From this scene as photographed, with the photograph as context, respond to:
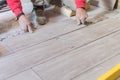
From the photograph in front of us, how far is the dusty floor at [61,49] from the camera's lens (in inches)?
55.7

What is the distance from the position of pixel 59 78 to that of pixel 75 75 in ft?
0.36

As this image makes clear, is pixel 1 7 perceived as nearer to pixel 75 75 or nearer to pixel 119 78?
pixel 75 75

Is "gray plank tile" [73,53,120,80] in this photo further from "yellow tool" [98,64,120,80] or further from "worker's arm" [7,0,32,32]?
"worker's arm" [7,0,32,32]

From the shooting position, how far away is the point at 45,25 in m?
2.03

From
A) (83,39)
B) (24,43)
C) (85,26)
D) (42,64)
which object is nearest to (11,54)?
(24,43)

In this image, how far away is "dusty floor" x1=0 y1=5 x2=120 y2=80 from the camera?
141 cm

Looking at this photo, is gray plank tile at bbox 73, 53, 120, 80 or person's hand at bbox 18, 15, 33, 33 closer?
gray plank tile at bbox 73, 53, 120, 80

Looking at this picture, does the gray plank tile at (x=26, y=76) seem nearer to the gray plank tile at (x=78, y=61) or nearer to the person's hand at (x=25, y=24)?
the gray plank tile at (x=78, y=61)

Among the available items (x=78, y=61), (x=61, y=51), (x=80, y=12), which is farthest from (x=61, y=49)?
(x=80, y=12)

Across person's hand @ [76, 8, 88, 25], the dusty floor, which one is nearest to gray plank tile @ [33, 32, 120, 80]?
the dusty floor

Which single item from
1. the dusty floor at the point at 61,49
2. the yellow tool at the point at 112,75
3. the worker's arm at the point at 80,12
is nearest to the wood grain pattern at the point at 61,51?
the dusty floor at the point at 61,49

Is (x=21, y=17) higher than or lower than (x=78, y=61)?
higher

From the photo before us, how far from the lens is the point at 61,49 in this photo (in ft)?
5.43

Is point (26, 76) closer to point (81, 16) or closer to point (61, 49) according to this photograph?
point (61, 49)
